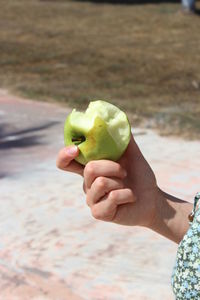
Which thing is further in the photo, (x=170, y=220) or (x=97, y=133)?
(x=170, y=220)

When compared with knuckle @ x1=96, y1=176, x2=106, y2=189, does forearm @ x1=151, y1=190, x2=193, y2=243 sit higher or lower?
lower

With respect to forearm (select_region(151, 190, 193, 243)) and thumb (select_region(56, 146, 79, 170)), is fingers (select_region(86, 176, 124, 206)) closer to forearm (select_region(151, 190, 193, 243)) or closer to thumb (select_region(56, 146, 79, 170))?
thumb (select_region(56, 146, 79, 170))

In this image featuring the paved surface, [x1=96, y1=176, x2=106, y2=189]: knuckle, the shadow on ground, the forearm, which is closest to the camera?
[x1=96, y1=176, x2=106, y2=189]: knuckle

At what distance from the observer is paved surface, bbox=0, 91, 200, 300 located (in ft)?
8.99

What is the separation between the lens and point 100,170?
5.14 ft

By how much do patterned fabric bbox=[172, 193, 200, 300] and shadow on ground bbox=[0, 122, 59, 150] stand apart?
2849 mm

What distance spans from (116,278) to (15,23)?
24.9 ft

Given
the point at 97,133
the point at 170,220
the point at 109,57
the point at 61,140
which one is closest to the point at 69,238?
the point at 170,220

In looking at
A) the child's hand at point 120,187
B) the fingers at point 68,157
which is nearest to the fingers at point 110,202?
the child's hand at point 120,187

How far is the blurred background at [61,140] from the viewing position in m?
2.83

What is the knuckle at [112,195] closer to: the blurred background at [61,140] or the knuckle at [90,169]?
the knuckle at [90,169]

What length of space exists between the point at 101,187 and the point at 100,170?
0.04 metres

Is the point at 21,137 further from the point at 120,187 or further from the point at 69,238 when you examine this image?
the point at 120,187

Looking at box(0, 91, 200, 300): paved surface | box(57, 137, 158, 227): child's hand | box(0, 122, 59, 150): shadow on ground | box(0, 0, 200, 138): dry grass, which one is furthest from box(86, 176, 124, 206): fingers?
box(0, 0, 200, 138): dry grass
